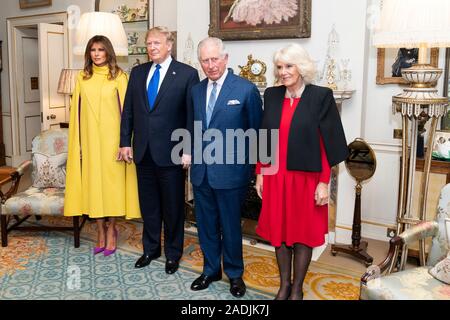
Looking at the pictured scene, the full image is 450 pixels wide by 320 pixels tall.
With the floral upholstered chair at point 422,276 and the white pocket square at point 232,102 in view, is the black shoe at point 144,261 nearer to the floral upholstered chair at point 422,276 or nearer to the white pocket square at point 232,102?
the white pocket square at point 232,102

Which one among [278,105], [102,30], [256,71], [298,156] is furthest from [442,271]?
[102,30]

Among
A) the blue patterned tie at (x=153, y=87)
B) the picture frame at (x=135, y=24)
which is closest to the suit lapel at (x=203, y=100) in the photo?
the blue patterned tie at (x=153, y=87)

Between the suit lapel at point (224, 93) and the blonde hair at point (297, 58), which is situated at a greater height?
the blonde hair at point (297, 58)

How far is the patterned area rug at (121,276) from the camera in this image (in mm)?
2949

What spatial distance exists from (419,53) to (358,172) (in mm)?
1041

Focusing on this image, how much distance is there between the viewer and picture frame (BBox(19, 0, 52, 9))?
599 centimetres

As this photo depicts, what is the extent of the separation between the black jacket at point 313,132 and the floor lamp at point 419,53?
54cm

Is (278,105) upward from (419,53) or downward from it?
downward

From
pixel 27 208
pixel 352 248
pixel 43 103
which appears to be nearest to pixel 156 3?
pixel 43 103

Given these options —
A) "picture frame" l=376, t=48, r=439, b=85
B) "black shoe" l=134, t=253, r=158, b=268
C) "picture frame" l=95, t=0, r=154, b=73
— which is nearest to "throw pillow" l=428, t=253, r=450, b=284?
"picture frame" l=376, t=48, r=439, b=85

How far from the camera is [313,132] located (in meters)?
2.43

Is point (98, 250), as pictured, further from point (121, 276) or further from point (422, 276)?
point (422, 276)
